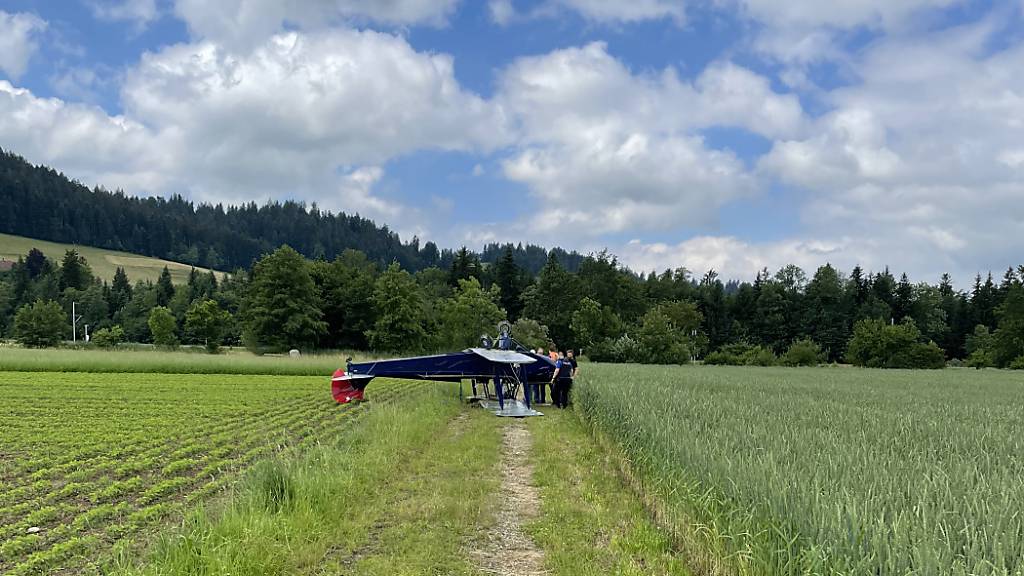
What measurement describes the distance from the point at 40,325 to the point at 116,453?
271 ft

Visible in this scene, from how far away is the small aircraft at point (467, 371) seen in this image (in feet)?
54.9

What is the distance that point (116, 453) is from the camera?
10.2 metres

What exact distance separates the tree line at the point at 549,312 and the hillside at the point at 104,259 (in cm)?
1301

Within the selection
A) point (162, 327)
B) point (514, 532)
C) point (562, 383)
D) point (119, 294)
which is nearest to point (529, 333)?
point (562, 383)

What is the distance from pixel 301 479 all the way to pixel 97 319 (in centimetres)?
11432

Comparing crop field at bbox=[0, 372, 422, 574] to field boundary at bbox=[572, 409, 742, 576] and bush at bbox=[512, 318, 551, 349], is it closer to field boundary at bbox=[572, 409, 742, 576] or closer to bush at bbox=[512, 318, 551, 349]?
field boundary at bbox=[572, 409, 742, 576]

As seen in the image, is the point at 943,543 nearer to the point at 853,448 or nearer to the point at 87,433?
the point at 853,448

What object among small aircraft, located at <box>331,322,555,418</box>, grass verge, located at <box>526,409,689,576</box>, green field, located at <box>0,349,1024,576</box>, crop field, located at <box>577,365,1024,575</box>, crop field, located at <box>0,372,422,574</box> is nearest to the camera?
crop field, located at <box>577,365,1024,575</box>

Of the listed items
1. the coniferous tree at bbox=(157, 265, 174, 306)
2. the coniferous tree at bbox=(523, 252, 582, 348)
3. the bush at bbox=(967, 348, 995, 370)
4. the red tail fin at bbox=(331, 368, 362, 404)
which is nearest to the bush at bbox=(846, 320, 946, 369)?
the bush at bbox=(967, 348, 995, 370)

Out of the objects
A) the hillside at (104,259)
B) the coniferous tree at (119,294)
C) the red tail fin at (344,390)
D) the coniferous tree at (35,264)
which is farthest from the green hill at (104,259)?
the red tail fin at (344,390)

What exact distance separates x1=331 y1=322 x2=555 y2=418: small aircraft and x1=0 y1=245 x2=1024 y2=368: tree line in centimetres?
4099

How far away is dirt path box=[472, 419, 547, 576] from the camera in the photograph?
5.52 metres

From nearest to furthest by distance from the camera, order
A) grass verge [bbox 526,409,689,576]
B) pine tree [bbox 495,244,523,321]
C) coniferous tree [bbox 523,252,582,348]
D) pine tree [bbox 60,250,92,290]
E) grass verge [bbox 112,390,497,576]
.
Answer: grass verge [bbox 112,390,497,576], grass verge [bbox 526,409,689,576], coniferous tree [bbox 523,252,582,348], pine tree [bbox 495,244,523,321], pine tree [bbox 60,250,92,290]

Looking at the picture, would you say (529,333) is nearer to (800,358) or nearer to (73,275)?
(800,358)
